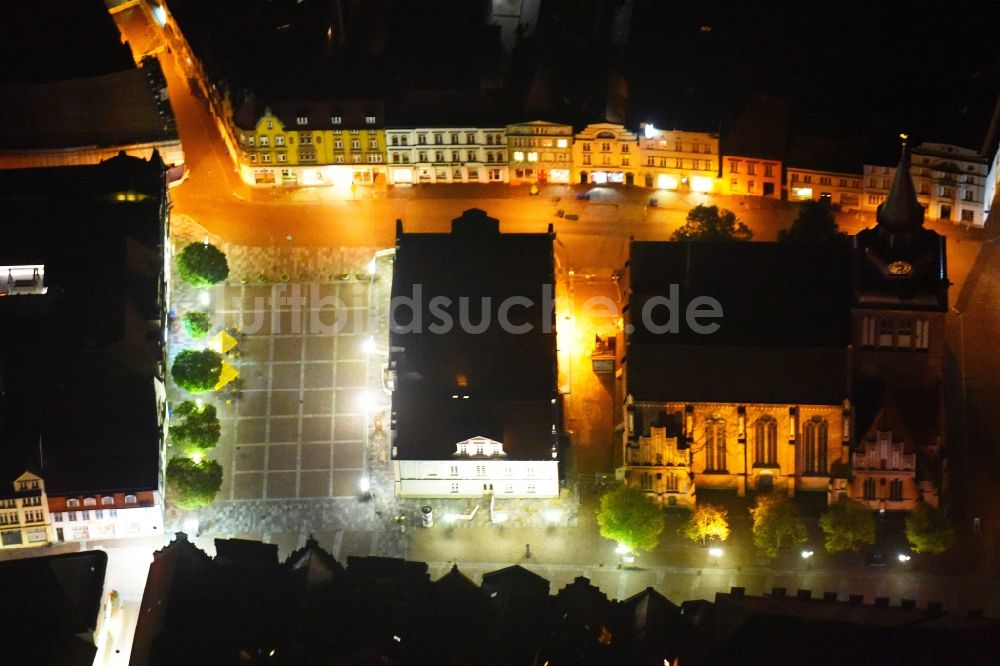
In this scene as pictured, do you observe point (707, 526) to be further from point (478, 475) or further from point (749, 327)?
point (478, 475)

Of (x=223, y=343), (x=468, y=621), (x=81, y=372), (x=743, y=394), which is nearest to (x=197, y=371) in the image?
(x=223, y=343)

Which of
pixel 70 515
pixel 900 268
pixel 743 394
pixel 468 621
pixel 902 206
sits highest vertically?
pixel 902 206

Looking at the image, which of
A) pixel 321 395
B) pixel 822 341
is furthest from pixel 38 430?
pixel 822 341

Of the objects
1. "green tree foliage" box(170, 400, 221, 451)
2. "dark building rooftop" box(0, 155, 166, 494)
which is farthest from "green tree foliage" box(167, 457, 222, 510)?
"green tree foliage" box(170, 400, 221, 451)

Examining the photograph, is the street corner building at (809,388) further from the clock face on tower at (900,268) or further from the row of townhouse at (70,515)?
the row of townhouse at (70,515)

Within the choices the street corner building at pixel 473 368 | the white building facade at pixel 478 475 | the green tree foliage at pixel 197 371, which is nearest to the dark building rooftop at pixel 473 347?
the street corner building at pixel 473 368
